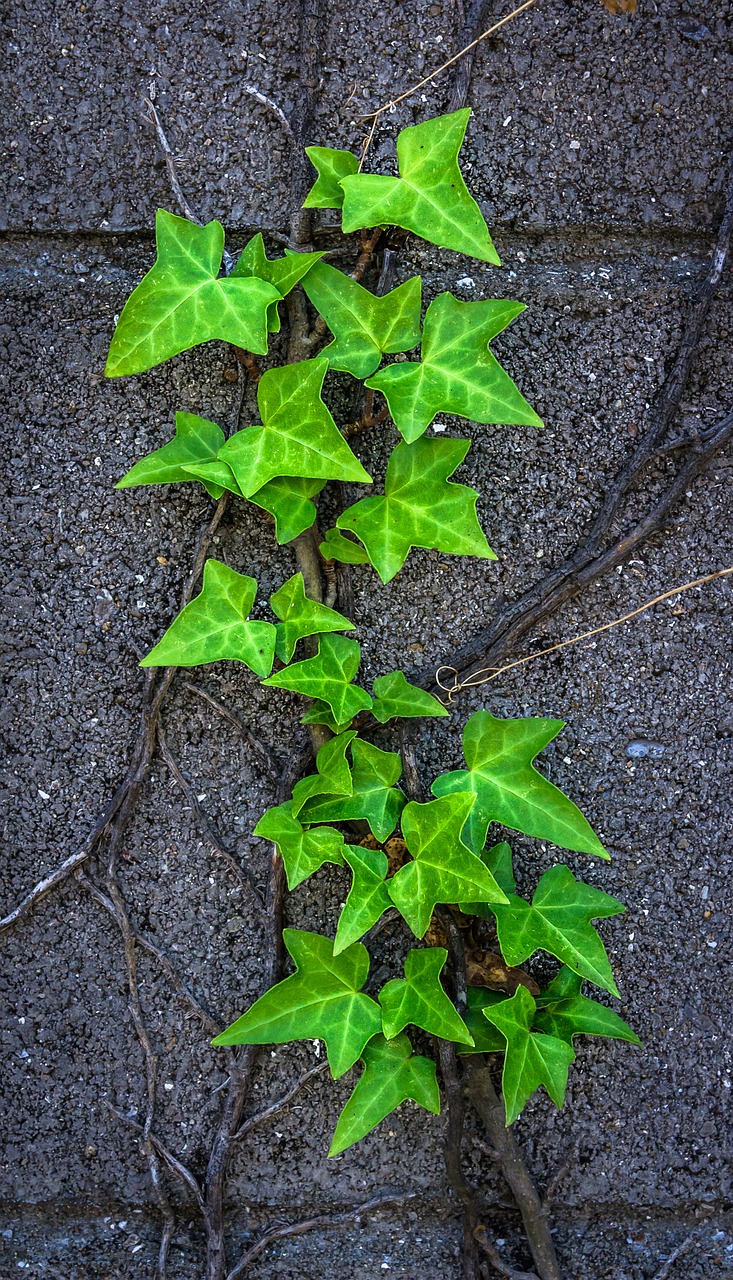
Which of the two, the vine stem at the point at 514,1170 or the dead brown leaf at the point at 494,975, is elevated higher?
the dead brown leaf at the point at 494,975

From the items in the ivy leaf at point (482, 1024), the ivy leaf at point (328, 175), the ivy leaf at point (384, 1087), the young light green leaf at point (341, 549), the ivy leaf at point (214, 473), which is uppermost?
the ivy leaf at point (328, 175)

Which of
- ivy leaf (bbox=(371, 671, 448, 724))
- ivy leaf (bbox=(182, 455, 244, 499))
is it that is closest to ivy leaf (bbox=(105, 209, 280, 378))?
ivy leaf (bbox=(182, 455, 244, 499))

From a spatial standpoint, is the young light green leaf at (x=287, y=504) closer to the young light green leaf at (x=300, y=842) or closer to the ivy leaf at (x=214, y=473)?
the ivy leaf at (x=214, y=473)

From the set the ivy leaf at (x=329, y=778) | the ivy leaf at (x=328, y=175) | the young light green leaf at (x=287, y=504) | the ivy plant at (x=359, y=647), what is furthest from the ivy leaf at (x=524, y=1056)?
the ivy leaf at (x=328, y=175)

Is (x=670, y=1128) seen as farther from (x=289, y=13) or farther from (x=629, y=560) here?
(x=289, y=13)

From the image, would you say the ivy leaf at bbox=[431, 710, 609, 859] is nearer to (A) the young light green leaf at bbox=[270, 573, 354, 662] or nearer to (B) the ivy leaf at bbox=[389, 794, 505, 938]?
(B) the ivy leaf at bbox=[389, 794, 505, 938]

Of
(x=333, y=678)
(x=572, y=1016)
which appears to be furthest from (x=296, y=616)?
(x=572, y=1016)
